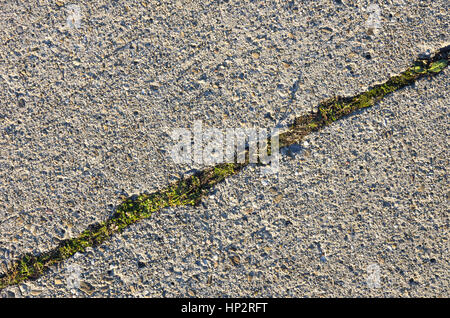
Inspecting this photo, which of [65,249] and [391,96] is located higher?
[391,96]

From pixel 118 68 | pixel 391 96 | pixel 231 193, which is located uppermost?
pixel 118 68

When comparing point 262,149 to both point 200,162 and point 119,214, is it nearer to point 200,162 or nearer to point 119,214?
point 200,162
